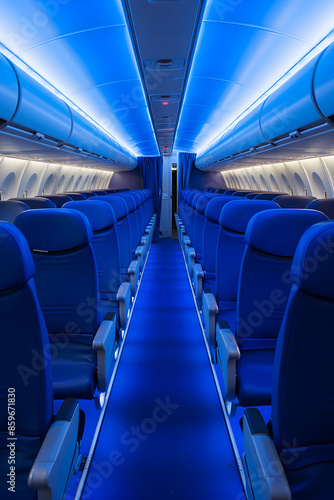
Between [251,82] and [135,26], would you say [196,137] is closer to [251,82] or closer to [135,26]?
[251,82]

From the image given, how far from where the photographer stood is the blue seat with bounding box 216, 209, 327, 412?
196 cm

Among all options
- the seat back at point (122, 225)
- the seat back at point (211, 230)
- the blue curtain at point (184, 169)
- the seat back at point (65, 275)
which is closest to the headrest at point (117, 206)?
the seat back at point (122, 225)

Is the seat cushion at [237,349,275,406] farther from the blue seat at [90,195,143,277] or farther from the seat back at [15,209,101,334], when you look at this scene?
the blue seat at [90,195,143,277]

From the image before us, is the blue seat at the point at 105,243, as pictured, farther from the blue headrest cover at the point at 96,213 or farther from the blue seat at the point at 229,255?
the blue seat at the point at 229,255

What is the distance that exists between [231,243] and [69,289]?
1331mm

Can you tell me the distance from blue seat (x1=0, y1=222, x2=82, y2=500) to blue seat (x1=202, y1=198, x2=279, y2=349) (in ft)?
5.13

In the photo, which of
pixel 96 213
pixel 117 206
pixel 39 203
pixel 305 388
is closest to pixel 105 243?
pixel 96 213

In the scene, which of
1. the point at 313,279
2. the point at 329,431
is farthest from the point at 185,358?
the point at 313,279

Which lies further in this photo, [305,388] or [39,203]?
[39,203]

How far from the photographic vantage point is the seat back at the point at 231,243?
2826 mm

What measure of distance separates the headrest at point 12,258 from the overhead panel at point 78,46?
2512 mm

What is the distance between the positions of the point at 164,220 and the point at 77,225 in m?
11.4

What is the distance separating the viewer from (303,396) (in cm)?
129

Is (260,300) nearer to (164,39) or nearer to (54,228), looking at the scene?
(54,228)
